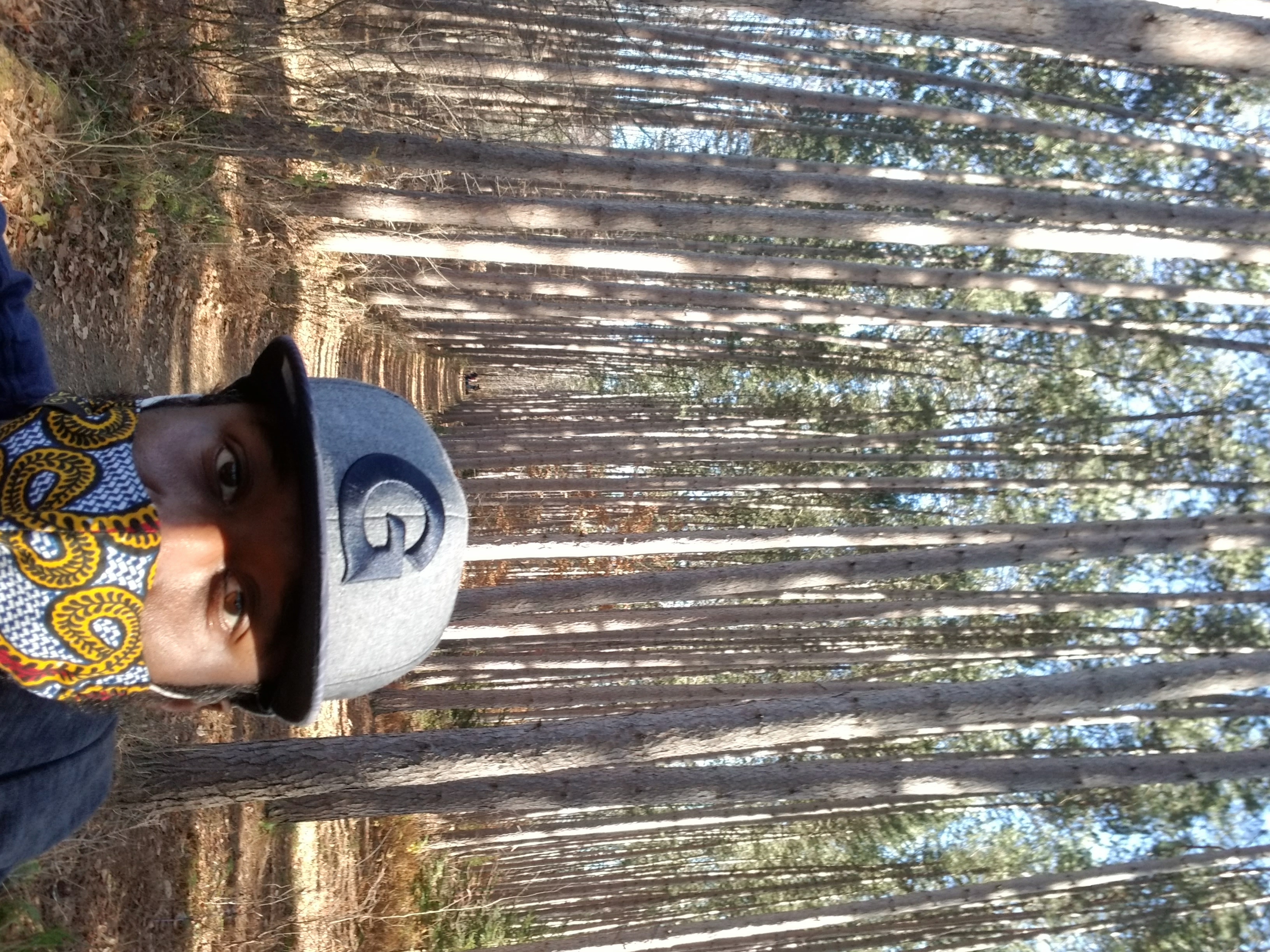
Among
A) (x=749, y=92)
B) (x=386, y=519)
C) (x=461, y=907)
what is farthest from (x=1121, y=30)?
(x=461, y=907)

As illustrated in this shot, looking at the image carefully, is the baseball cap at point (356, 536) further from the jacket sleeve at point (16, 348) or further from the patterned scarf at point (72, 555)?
the jacket sleeve at point (16, 348)

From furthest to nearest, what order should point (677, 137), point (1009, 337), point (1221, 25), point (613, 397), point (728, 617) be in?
1. point (613, 397)
2. point (1009, 337)
3. point (677, 137)
4. point (728, 617)
5. point (1221, 25)

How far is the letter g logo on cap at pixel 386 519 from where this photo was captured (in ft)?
5.63

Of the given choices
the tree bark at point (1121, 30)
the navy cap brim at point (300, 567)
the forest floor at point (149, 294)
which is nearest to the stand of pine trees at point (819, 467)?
Answer: the tree bark at point (1121, 30)

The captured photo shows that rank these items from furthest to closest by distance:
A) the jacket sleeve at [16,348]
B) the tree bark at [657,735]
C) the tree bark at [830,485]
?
the tree bark at [830,485] → the tree bark at [657,735] → the jacket sleeve at [16,348]

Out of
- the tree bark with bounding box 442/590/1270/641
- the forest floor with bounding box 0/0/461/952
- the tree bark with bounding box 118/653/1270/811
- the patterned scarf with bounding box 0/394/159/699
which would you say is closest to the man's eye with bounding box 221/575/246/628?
the patterned scarf with bounding box 0/394/159/699

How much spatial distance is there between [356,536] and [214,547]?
25 centimetres

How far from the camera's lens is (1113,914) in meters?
6.71

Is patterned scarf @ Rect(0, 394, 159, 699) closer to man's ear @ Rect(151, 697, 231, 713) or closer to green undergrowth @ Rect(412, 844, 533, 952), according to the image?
man's ear @ Rect(151, 697, 231, 713)

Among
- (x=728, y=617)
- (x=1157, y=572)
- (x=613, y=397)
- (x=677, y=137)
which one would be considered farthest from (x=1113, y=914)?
(x=613, y=397)

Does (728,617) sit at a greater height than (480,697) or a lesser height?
greater

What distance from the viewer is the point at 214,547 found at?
1674mm

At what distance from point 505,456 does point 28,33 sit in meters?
4.92

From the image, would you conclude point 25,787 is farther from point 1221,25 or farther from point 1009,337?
point 1009,337
